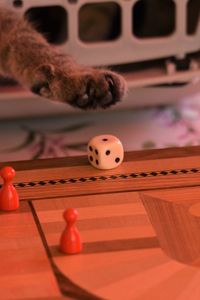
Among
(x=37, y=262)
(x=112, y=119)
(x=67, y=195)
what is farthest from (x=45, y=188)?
(x=112, y=119)

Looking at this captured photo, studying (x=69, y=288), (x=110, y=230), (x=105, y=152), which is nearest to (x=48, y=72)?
(x=105, y=152)

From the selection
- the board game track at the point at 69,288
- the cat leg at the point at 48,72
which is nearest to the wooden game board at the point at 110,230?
the board game track at the point at 69,288

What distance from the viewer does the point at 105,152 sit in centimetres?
127

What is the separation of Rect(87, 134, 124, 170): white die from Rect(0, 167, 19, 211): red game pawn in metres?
0.16

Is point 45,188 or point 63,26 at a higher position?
point 63,26

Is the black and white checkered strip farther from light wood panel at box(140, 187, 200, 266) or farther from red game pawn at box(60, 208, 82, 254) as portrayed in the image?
red game pawn at box(60, 208, 82, 254)

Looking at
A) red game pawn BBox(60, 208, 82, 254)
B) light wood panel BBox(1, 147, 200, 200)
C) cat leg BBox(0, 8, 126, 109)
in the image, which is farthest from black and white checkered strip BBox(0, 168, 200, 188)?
red game pawn BBox(60, 208, 82, 254)

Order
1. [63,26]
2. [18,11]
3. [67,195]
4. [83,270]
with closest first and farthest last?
[83,270] → [67,195] → [18,11] → [63,26]

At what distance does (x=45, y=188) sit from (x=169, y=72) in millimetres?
572

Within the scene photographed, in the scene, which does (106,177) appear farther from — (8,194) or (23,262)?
(23,262)

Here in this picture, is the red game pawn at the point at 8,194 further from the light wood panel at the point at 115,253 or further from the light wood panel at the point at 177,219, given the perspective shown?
the light wood panel at the point at 177,219

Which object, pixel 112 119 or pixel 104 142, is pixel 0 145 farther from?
pixel 104 142

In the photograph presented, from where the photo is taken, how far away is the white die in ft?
4.13

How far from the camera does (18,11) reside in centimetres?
161
